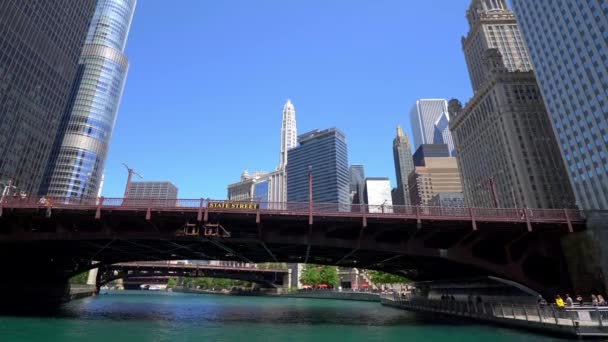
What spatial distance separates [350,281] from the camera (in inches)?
6314

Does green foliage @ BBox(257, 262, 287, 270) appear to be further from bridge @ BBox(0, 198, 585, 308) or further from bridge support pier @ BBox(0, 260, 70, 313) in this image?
bridge @ BBox(0, 198, 585, 308)

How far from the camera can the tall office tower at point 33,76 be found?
4178 inches

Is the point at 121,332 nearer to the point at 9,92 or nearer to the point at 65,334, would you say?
the point at 65,334

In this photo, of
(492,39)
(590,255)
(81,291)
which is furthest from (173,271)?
(492,39)

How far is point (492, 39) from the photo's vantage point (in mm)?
150875

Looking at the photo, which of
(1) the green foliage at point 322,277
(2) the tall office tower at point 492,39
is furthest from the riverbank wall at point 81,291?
(2) the tall office tower at point 492,39

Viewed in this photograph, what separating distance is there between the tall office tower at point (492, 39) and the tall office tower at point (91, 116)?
177733 millimetres

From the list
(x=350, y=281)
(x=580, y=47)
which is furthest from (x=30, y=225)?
(x=350, y=281)

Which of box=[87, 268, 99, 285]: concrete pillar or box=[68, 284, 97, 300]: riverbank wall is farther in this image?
box=[87, 268, 99, 285]: concrete pillar

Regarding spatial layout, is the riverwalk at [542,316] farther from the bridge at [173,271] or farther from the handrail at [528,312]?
the bridge at [173,271]

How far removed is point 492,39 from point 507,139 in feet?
186

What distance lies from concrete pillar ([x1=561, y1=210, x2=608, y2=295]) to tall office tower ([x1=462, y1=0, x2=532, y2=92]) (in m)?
125

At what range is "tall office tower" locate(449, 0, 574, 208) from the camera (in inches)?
4427

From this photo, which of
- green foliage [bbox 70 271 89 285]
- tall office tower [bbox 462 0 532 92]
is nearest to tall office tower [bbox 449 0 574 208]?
tall office tower [bbox 462 0 532 92]
